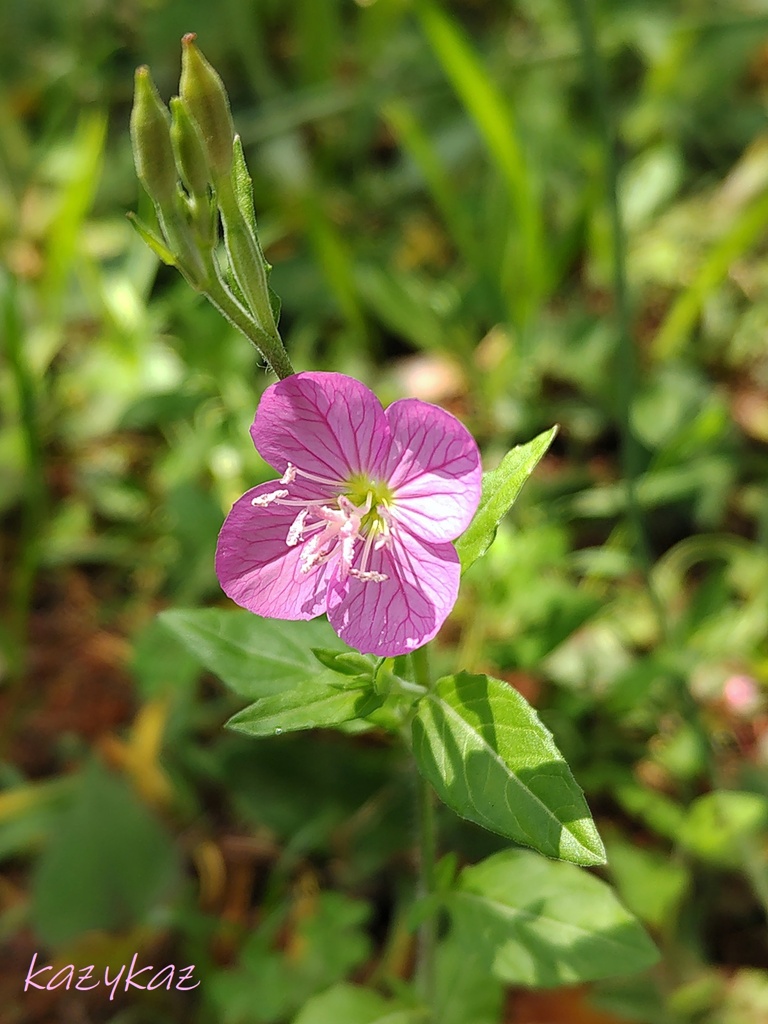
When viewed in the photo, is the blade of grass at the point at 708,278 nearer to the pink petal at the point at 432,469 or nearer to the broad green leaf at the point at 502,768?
the pink petal at the point at 432,469

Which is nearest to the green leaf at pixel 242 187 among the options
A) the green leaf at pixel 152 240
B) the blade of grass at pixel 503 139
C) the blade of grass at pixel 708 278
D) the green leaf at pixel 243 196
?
the green leaf at pixel 243 196

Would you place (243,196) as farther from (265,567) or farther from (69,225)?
(69,225)

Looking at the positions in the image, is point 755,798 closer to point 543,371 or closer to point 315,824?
point 315,824

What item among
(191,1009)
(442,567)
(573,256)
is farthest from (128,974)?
(573,256)

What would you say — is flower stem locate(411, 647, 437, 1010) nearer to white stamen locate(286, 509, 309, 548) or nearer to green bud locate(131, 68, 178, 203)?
white stamen locate(286, 509, 309, 548)

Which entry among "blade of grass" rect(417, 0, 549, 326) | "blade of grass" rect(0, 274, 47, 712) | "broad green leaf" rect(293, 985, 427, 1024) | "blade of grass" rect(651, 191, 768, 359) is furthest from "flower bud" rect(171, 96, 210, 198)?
"blade of grass" rect(651, 191, 768, 359)

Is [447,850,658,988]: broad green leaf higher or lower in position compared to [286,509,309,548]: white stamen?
lower

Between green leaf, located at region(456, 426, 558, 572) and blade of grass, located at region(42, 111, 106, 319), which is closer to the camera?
green leaf, located at region(456, 426, 558, 572)
